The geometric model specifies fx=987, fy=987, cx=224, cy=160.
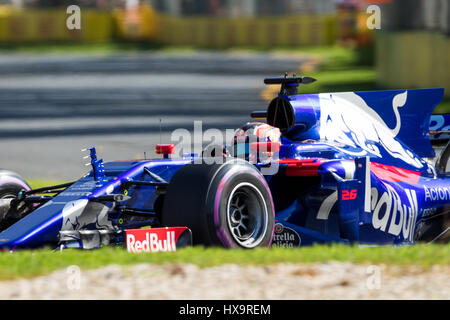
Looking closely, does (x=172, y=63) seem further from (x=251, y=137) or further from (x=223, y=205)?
(x=223, y=205)

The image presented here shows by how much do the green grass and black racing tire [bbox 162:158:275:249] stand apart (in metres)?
0.19

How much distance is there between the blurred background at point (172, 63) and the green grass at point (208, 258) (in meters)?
6.99

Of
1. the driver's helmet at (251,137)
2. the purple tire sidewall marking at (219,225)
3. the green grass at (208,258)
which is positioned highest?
the driver's helmet at (251,137)

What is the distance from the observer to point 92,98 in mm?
26359

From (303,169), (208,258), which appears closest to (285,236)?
(303,169)

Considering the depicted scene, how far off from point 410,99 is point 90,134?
1072cm

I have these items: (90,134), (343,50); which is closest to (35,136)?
(90,134)

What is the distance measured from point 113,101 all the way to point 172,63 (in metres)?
12.9

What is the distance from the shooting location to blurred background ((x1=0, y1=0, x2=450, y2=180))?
1895 centimetres

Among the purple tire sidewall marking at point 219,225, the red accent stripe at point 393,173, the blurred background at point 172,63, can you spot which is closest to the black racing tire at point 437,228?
the red accent stripe at point 393,173

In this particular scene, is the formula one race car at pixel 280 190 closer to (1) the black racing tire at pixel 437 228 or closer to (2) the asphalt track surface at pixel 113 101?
(1) the black racing tire at pixel 437 228

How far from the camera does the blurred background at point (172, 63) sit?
19.0 m

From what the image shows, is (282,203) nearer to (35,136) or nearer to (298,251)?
(298,251)

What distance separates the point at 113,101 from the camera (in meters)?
25.5
